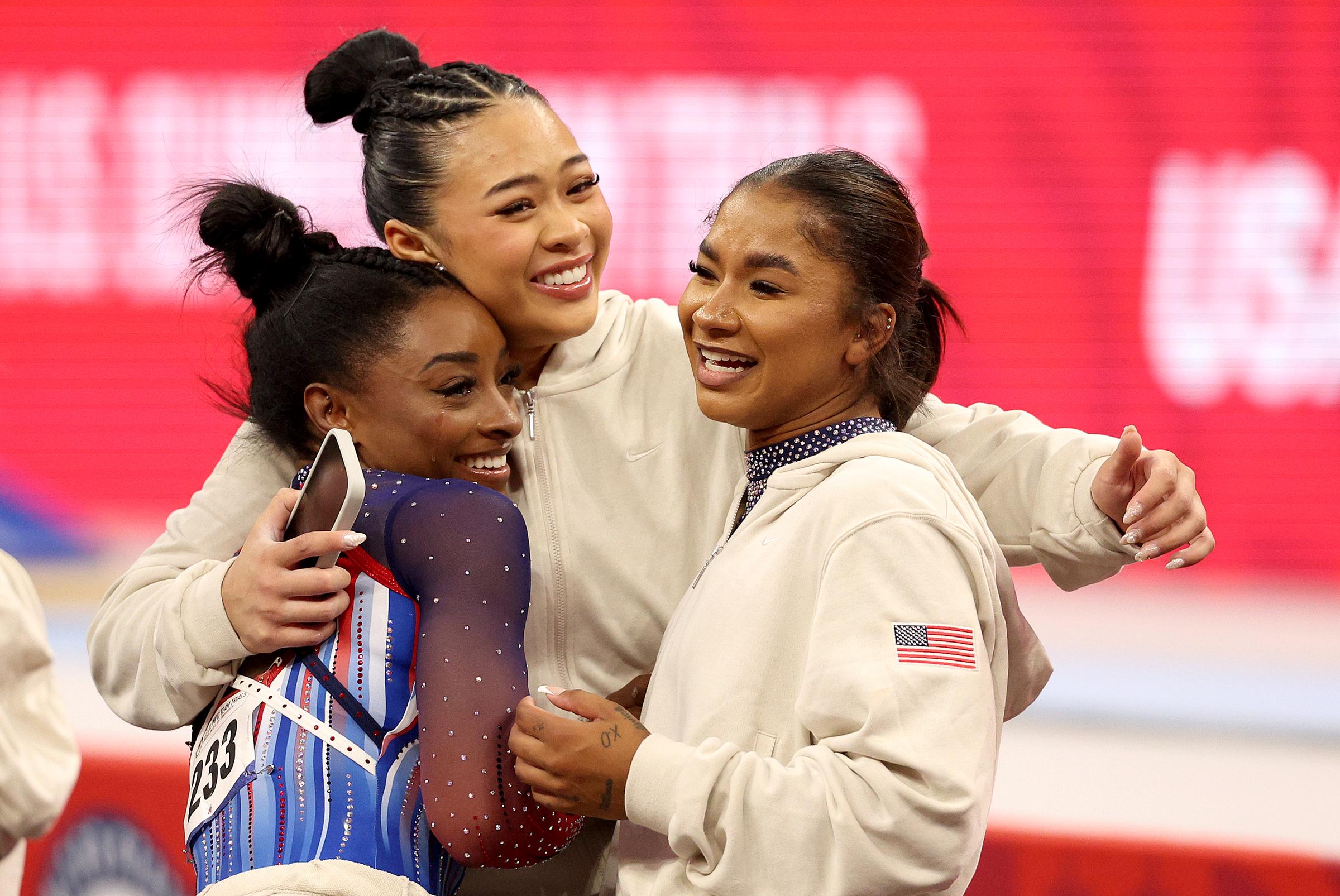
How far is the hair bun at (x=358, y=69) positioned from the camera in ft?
6.39

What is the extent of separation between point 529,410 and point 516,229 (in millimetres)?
238

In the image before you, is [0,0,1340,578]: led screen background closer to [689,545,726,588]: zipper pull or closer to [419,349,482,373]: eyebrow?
[419,349,482,373]: eyebrow

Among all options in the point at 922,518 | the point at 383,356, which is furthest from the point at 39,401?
the point at 922,518

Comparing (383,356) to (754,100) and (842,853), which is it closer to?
(842,853)

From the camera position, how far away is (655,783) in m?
1.30

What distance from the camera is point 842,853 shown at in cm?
124

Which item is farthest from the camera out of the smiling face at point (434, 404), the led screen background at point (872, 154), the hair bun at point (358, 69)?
the led screen background at point (872, 154)

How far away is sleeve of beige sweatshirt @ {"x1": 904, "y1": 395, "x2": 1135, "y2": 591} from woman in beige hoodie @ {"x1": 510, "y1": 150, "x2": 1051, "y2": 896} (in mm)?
140

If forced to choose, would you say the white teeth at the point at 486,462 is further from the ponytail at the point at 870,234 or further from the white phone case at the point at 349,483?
the ponytail at the point at 870,234

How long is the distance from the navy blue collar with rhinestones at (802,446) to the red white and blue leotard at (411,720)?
0.93ft

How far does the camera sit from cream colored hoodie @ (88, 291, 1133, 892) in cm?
166

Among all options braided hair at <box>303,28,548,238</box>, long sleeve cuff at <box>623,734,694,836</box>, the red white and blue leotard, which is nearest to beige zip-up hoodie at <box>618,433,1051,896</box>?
long sleeve cuff at <box>623,734,694,836</box>

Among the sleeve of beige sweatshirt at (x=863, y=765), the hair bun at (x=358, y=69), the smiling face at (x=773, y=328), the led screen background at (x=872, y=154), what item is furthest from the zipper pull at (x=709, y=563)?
the led screen background at (x=872, y=154)

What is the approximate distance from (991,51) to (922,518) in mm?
2779
